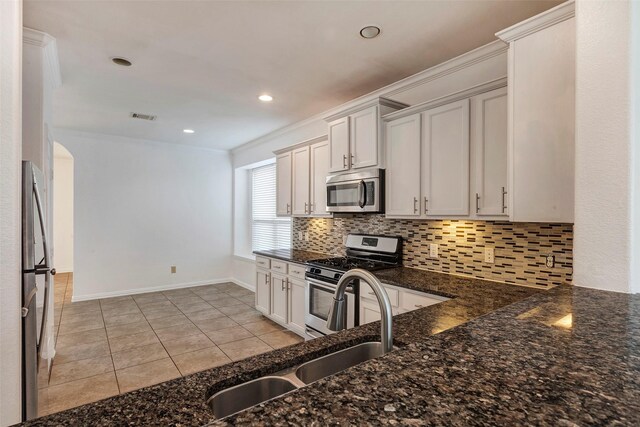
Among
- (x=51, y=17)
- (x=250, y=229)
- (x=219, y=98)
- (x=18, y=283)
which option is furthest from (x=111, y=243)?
(x=18, y=283)

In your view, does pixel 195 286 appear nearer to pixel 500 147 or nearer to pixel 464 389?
pixel 500 147

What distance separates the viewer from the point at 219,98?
12.0 feet

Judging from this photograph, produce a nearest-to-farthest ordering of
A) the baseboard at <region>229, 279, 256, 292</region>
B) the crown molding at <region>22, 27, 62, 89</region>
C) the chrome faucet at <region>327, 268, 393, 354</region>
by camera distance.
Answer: the chrome faucet at <region>327, 268, 393, 354</region>
the crown molding at <region>22, 27, 62, 89</region>
the baseboard at <region>229, 279, 256, 292</region>

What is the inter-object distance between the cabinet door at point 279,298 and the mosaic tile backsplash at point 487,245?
3.74 feet

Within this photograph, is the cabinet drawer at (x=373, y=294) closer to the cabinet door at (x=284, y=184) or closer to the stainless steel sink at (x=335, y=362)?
the stainless steel sink at (x=335, y=362)

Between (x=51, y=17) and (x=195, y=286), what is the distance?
4.81 m

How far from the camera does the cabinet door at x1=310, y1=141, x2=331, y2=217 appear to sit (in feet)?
12.2

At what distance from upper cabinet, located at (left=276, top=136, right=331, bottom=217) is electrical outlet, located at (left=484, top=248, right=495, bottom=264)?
1.74 metres

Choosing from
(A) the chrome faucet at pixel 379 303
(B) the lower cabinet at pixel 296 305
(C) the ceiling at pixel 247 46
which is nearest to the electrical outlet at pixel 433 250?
(B) the lower cabinet at pixel 296 305

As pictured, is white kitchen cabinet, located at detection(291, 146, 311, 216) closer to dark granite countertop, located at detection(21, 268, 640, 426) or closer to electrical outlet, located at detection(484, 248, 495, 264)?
electrical outlet, located at detection(484, 248, 495, 264)

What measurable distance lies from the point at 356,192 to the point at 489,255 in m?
1.27

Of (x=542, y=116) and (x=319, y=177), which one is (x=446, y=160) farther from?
(x=319, y=177)

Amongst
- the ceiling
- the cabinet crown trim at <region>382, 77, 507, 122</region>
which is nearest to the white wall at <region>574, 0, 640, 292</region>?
the cabinet crown trim at <region>382, 77, 507, 122</region>

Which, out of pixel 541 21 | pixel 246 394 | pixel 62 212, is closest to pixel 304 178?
pixel 541 21
